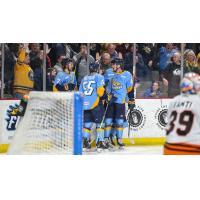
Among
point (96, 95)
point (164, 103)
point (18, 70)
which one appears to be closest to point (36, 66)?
point (18, 70)

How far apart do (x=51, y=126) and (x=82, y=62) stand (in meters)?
0.63

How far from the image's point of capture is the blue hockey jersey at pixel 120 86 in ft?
20.8

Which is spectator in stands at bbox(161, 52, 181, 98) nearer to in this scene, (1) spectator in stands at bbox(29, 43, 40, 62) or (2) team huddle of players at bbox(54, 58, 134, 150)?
(2) team huddle of players at bbox(54, 58, 134, 150)

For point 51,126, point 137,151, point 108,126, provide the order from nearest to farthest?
point 51,126, point 137,151, point 108,126

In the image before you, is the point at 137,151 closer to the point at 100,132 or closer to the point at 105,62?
the point at 100,132

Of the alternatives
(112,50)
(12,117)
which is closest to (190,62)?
(112,50)

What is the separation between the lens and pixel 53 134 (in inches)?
233

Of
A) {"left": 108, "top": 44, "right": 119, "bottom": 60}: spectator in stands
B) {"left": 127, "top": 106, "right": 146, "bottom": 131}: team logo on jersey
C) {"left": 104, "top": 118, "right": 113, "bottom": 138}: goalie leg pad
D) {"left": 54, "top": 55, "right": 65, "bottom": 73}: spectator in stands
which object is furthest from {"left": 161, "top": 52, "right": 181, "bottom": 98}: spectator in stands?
{"left": 54, "top": 55, "right": 65, "bottom": 73}: spectator in stands

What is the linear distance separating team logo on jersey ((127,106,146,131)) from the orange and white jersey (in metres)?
0.63

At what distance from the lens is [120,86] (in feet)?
21.1

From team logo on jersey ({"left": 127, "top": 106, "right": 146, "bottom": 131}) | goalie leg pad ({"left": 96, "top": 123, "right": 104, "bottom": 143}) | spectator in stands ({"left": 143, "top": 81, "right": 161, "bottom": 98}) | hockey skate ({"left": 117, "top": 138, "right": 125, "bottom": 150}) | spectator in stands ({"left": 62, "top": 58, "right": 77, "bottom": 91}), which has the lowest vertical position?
hockey skate ({"left": 117, "top": 138, "right": 125, "bottom": 150})

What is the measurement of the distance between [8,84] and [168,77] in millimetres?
1307

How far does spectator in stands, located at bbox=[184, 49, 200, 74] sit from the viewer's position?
19.8 ft

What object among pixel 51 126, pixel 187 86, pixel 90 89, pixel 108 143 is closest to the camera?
pixel 187 86
